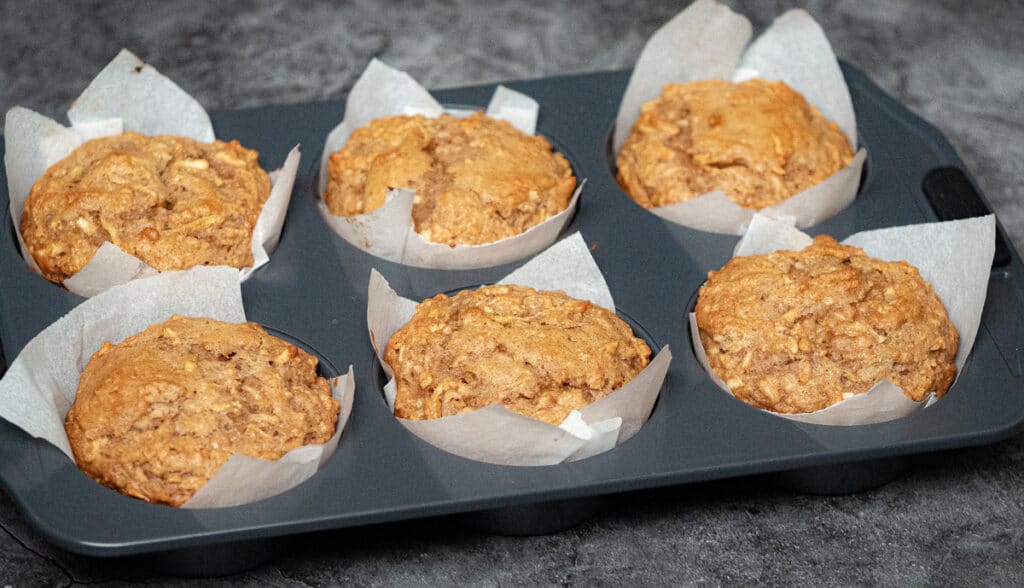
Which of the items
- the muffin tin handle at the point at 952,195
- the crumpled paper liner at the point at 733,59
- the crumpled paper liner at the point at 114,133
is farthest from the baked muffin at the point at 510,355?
the muffin tin handle at the point at 952,195

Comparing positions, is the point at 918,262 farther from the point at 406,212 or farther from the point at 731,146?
the point at 406,212

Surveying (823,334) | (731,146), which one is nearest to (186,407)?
(823,334)

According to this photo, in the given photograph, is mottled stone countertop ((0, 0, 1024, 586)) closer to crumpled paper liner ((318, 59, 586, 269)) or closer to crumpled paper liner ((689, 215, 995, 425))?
crumpled paper liner ((689, 215, 995, 425))

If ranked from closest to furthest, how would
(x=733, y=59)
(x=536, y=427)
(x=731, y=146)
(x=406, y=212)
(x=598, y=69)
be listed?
(x=536, y=427), (x=406, y=212), (x=731, y=146), (x=733, y=59), (x=598, y=69)

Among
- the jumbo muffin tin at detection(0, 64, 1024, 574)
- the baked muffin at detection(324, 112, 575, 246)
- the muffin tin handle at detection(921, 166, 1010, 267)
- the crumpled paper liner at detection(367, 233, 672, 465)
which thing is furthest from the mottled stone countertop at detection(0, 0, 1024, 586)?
the baked muffin at detection(324, 112, 575, 246)

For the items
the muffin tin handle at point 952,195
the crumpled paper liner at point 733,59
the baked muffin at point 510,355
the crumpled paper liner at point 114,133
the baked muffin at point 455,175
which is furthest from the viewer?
the crumpled paper liner at point 733,59

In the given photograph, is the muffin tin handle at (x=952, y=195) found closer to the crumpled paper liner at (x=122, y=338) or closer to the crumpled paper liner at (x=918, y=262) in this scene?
the crumpled paper liner at (x=918, y=262)
